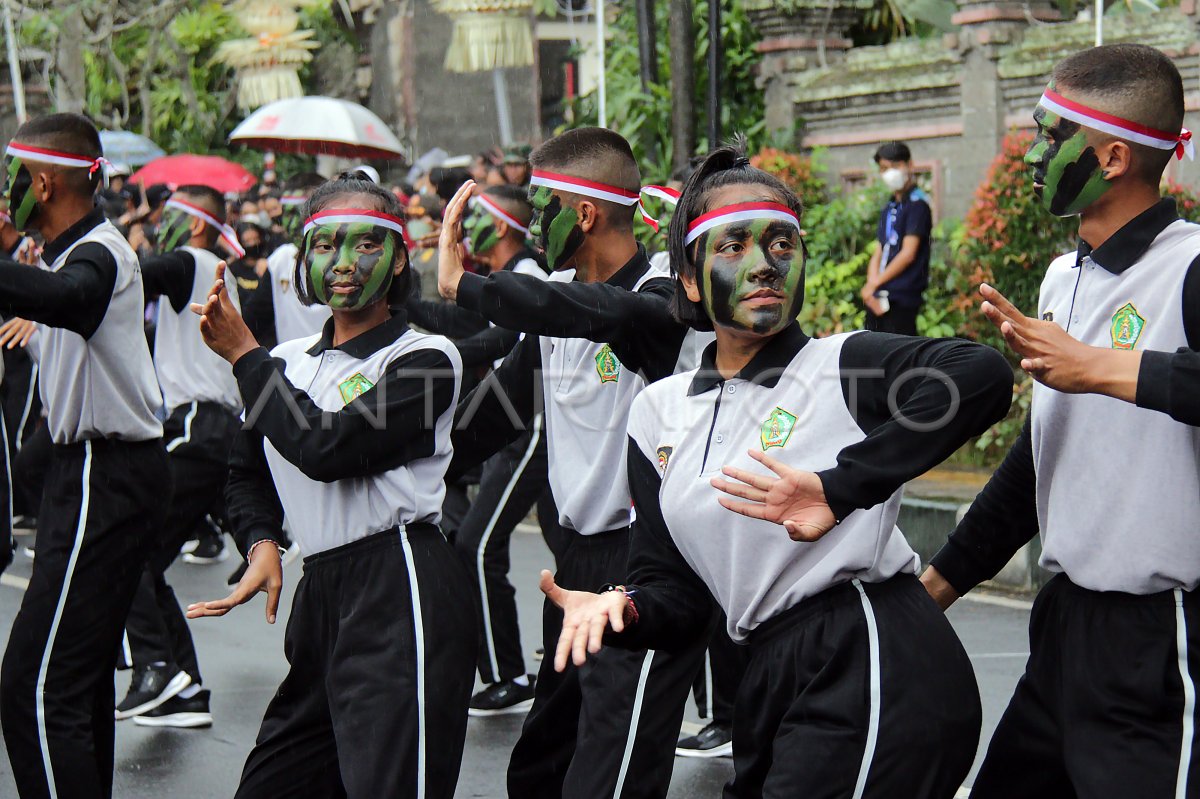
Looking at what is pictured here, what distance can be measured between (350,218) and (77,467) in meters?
1.45

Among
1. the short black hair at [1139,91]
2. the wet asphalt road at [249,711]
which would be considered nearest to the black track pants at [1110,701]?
the short black hair at [1139,91]

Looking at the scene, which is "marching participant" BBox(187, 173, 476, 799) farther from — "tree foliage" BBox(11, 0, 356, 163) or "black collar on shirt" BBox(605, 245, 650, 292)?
"tree foliage" BBox(11, 0, 356, 163)

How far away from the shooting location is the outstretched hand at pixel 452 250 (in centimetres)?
462

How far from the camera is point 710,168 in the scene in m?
3.77

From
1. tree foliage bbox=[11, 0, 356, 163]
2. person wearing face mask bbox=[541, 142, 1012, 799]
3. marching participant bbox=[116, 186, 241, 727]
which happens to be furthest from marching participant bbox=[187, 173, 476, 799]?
tree foliage bbox=[11, 0, 356, 163]

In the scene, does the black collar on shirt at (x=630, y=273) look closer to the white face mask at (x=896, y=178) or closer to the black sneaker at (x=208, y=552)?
the black sneaker at (x=208, y=552)

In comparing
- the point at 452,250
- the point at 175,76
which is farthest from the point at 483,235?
the point at 175,76

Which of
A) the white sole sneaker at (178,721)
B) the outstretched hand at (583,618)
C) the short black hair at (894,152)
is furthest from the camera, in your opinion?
the short black hair at (894,152)

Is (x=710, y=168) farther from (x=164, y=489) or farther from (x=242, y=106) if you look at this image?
(x=242, y=106)

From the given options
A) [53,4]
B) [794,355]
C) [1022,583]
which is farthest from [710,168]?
[53,4]

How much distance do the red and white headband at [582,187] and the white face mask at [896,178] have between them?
6389 millimetres

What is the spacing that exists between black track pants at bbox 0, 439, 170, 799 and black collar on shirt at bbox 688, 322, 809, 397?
2.29m

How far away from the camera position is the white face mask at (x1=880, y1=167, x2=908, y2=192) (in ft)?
37.2

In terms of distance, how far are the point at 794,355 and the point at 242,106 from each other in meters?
22.5
